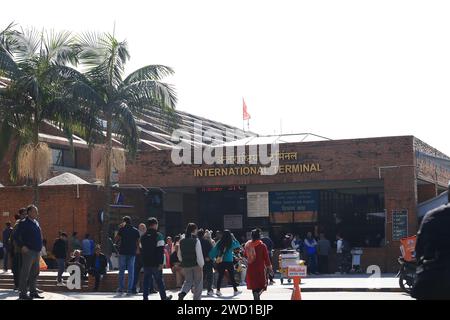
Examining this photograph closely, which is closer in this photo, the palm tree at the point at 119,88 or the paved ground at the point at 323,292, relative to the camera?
Answer: the paved ground at the point at 323,292

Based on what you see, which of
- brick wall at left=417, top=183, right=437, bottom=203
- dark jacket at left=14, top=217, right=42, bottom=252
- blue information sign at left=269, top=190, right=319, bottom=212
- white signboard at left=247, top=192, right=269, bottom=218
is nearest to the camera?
dark jacket at left=14, top=217, right=42, bottom=252

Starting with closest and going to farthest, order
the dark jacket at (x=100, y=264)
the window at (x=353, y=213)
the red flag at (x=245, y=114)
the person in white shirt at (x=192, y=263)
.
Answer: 1. the person in white shirt at (x=192, y=263)
2. the dark jacket at (x=100, y=264)
3. the window at (x=353, y=213)
4. the red flag at (x=245, y=114)

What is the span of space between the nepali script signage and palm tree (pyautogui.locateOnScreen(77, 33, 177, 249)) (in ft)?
17.5

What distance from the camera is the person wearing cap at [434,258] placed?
23.3 feet

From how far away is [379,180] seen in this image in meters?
32.6

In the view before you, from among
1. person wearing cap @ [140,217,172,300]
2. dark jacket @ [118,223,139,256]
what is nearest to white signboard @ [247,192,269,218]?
dark jacket @ [118,223,139,256]

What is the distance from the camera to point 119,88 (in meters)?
28.9

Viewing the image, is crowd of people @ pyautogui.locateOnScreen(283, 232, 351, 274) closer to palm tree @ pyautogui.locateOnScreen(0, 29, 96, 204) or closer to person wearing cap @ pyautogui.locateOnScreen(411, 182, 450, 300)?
palm tree @ pyautogui.locateOnScreen(0, 29, 96, 204)

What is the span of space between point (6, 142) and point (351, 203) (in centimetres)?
1433

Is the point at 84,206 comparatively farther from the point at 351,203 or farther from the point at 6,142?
the point at 351,203

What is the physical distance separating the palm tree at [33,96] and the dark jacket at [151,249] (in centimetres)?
1106

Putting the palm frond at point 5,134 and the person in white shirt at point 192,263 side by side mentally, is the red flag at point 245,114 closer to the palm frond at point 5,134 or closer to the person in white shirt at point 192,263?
the palm frond at point 5,134

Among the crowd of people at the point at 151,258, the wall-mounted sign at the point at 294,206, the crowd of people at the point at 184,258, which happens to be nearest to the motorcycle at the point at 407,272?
the crowd of people at the point at 151,258

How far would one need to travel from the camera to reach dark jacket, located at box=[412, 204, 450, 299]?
7.11m
